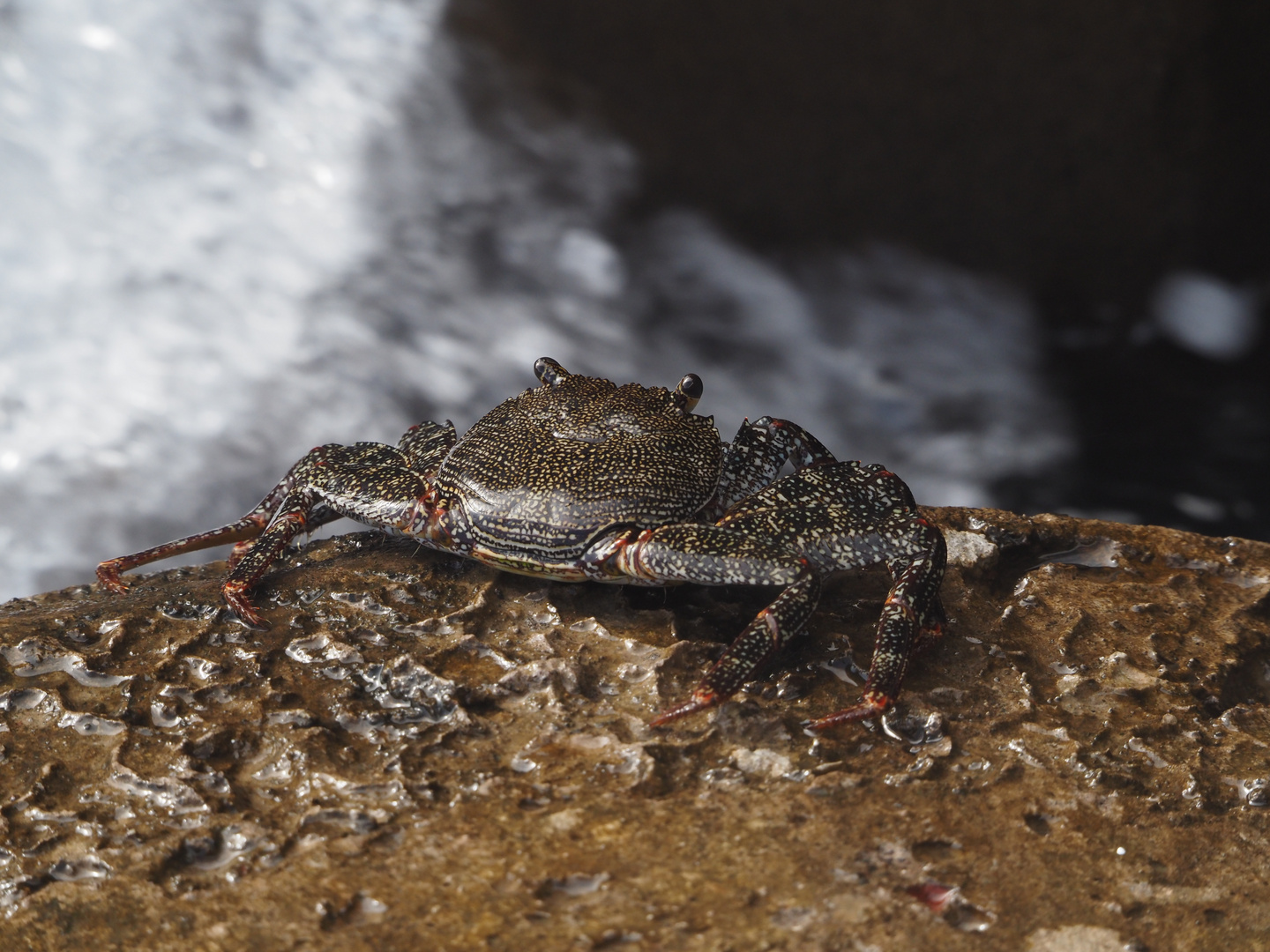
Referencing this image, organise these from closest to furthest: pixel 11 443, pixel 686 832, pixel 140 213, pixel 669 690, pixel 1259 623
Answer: pixel 686 832 < pixel 669 690 < pixel 1259 623 < pixel 11 443 < pixel 140 213

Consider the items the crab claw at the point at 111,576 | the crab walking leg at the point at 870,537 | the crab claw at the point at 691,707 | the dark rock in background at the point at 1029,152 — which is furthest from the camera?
the dark rock in background at the point at 1029,152

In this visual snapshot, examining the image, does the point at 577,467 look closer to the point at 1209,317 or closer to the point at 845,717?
the point at 845,717

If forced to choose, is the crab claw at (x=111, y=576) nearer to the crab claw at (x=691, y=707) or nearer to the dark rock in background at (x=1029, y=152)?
the crab claw at (x=691, y=707)

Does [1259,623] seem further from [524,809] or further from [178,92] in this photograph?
[178,92]

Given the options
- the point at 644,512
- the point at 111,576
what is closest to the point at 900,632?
the point at 644,512

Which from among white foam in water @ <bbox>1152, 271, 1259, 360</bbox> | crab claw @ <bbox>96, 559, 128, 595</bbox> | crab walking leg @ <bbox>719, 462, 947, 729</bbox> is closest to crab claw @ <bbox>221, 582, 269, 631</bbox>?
crab claw @ <bbox>96, 559, 128, 595</bbox>

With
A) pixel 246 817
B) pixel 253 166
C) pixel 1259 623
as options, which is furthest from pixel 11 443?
pixel 1259 623

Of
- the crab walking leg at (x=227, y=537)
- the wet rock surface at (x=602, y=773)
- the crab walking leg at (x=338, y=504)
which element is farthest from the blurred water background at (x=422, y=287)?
the wet rock surface at (x=602, y=773)
